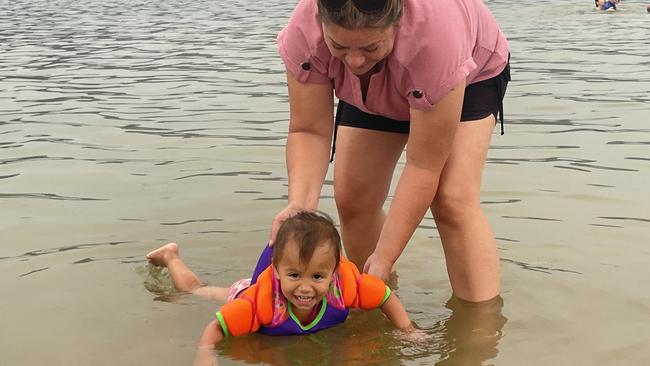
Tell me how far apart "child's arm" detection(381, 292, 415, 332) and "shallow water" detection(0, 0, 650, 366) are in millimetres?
122

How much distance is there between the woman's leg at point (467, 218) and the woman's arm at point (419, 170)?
0.22 meters

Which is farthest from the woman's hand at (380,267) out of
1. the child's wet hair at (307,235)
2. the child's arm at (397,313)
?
the child's wet hair at (307,235)

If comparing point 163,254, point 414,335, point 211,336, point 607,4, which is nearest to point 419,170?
point 414,335

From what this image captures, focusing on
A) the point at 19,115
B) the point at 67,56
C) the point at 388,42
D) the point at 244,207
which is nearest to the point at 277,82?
the point at 19,115

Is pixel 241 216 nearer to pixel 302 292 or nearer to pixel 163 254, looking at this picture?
pixel 163 254

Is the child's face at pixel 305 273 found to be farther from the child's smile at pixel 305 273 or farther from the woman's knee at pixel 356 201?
the woman's knee at pixel 356 201

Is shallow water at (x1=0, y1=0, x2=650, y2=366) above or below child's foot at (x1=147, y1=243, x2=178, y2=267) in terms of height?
below

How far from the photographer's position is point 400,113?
392cm

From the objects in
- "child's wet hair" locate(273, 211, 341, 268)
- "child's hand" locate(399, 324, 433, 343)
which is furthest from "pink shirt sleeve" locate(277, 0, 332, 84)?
"child's hand" locate(399, 324, 433, 343)

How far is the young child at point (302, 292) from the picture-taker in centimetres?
372

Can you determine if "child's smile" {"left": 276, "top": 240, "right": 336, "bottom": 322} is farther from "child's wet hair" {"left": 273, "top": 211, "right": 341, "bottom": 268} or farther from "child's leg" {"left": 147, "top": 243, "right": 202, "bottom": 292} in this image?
"child's leg" {"left": 147, "top": 243, "right": 202, "bottom": 292}

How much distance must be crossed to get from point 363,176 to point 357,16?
1.37m

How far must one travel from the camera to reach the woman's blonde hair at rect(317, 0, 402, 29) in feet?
10.3

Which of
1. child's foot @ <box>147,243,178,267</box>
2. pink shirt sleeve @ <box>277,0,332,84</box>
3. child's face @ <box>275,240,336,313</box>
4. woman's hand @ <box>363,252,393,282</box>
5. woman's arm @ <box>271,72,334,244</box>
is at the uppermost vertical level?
pink shirt sleeve @ <box>277,0,332,84</box>
